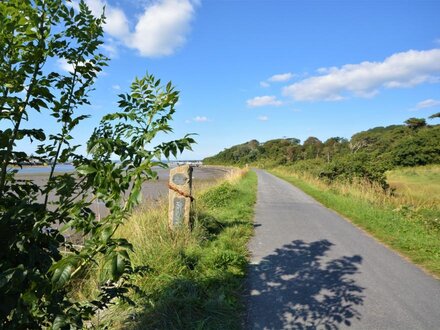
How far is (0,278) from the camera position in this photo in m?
1.56

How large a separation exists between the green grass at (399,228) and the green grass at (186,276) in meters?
3.19

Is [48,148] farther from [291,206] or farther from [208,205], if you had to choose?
[291,206]

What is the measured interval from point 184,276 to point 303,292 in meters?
1.63

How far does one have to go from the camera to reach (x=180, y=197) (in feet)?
22.8

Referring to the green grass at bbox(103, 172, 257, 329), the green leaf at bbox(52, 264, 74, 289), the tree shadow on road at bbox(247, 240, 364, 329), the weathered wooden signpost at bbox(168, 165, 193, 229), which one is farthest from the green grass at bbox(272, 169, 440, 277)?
the green leaf at bbox(52, 264, 74, 289)

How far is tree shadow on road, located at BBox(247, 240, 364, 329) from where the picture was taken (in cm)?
398

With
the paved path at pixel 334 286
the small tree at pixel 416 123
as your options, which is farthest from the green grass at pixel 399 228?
the small tree at pixel 416 123

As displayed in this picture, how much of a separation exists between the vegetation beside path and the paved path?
11.4 inches

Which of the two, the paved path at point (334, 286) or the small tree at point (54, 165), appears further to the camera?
the paved path at point (334, 286)

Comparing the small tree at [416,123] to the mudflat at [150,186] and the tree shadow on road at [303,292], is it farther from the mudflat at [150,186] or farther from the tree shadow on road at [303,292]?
the tree shadow on road at [303,292]

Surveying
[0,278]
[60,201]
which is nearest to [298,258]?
[60,201]

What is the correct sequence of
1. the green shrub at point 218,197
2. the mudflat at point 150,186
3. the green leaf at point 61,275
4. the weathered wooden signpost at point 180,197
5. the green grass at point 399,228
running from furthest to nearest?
the green shrub at point 218,197, the weathered wooden signpost at point 180,197, the green grass at point 399,228, the mudflat at point 150,186, the green leaf at point 61,275

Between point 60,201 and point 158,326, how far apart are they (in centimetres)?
214

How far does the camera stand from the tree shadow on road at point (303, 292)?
398 centimetres
